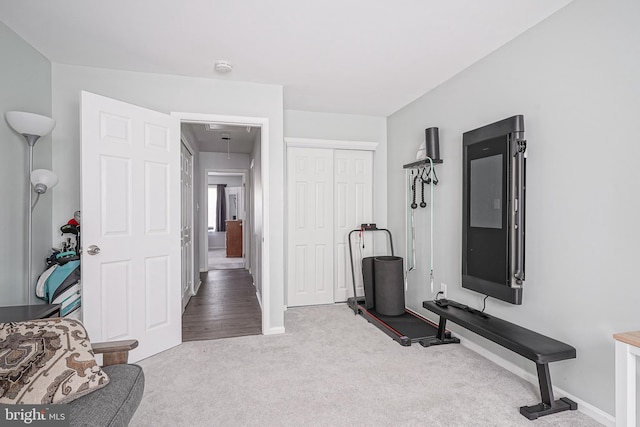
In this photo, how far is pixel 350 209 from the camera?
460cm

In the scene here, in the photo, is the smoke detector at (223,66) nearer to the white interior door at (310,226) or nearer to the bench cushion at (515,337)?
the white interior door at (310,226)

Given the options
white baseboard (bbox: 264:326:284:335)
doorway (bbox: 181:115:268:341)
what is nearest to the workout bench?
white baseboard (bbox: 264:326:284:335)

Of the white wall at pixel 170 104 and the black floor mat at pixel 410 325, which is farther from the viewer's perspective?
the black floor mat at pixel 410 325

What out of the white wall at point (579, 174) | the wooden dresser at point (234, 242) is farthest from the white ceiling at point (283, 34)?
the wooden dresser at point (234, 242)

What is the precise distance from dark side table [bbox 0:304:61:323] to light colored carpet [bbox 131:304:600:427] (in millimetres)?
798

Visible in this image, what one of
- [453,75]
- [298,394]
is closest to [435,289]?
[298,394]

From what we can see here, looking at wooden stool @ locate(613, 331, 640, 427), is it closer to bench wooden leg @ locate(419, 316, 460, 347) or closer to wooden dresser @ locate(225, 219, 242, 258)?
bench wooden leg @ locate(419, 316, 460, 347)

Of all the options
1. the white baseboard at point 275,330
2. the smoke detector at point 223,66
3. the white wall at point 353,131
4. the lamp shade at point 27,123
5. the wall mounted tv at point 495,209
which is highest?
the smoke detector at point 223,66

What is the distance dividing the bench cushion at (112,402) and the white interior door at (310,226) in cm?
287

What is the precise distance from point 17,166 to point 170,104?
4.17 ft

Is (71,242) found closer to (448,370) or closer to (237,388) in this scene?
(237,388)

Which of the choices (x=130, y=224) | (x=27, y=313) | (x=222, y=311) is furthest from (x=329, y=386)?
(x=222, y=311)

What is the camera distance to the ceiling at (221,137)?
4.69 meters

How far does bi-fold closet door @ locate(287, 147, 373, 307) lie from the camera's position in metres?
4.39
